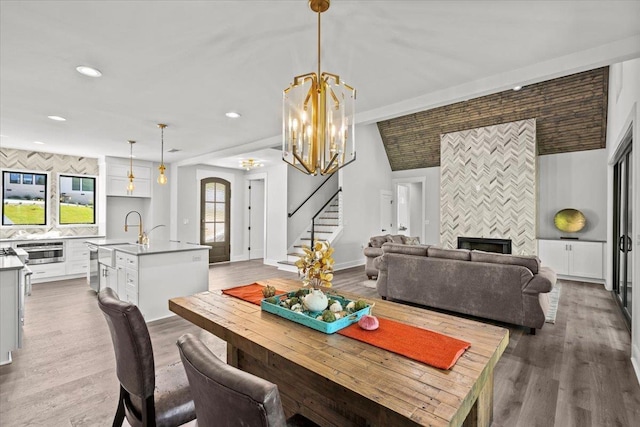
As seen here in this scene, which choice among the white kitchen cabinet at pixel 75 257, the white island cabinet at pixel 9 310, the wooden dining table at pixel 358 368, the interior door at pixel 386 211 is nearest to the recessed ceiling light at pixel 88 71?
the white island cabinet at pixel 9 310

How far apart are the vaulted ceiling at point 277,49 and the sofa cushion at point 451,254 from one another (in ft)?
6.05

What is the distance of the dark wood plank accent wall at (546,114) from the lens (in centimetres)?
573

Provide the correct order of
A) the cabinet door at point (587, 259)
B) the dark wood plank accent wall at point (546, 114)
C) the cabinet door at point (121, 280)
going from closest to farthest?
the cabinet door at point (121, 280) < the dark wood plank accent wall at point (546, 114) < the cabinet door at point (587, 259)

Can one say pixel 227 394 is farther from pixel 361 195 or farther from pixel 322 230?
pixel 361 195

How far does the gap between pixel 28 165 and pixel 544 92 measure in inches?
399

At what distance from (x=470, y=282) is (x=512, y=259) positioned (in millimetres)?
542

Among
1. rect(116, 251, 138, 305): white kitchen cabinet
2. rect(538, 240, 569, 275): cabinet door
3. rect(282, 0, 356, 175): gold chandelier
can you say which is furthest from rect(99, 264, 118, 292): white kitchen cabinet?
rect(538, 240, 569, 275): cabinet door

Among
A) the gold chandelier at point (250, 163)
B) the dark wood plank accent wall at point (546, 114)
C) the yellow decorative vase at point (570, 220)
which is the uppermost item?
the dark wood plank accent wall at point (546, 114)

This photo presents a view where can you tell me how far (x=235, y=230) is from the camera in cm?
884

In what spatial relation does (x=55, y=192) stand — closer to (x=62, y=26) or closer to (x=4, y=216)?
(x=4, y=216)

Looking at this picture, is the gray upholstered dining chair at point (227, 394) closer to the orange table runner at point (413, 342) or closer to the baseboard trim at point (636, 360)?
the orange table runner at point (413, 342)

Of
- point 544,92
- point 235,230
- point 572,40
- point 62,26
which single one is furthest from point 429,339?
point 235,230

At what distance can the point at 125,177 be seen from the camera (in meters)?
7.29

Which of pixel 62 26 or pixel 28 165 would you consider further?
pixel 28 165
